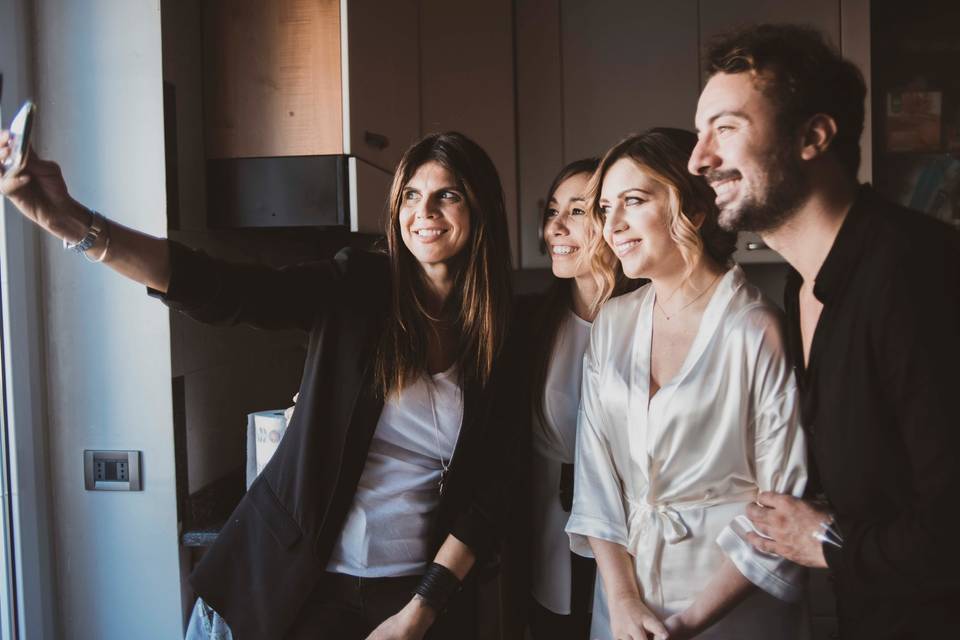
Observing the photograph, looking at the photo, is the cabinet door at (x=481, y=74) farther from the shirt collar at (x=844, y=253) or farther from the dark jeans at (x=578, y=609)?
the shirt collar at (x=844, y=253)

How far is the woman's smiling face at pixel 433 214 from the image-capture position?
1.32 m

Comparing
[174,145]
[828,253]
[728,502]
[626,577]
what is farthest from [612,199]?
[174,145]

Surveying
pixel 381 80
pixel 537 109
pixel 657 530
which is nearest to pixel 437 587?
pixel 657 530

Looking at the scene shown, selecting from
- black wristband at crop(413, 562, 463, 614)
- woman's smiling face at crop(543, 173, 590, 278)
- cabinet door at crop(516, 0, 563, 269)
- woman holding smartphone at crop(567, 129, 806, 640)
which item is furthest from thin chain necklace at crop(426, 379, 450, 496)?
cabinet door at crop(516, 0, 563, 269)

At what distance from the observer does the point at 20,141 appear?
91cm

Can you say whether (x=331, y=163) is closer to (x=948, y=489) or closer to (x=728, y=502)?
(x=728, y=502)

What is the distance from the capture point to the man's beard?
3.44 feet

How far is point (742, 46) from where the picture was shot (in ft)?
3.61

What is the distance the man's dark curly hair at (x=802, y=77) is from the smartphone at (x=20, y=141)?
3.02 feet

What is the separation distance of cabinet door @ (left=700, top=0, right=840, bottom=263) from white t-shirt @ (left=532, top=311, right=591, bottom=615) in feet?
3.63

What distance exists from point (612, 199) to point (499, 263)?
10.0 inches

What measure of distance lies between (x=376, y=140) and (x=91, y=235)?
89cm

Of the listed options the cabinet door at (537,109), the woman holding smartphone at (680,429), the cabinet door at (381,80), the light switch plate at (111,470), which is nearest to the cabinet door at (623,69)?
the cabinet door at (537,109)

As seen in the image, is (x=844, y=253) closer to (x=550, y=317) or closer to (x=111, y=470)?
(x=550, y=317)
